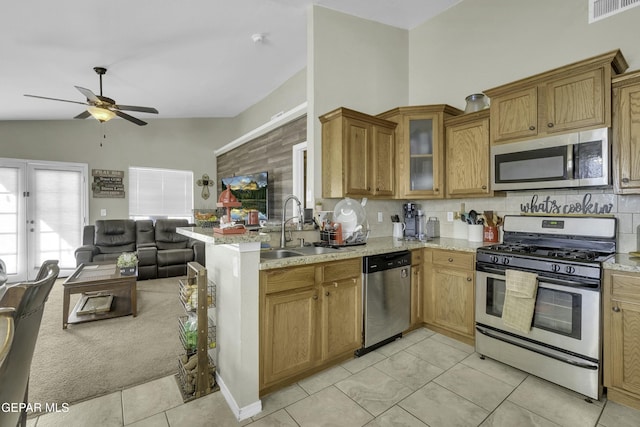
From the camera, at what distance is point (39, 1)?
2.28 metres

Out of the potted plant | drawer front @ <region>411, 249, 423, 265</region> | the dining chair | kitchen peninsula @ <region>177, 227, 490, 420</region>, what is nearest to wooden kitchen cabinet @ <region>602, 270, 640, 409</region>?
drawer front @ <region>411, 249, 423, 265</region>

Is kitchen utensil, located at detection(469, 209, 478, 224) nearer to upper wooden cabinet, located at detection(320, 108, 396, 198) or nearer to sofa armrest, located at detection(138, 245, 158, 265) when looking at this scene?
upper wooden cabinet, located at detection(320, 108, 396, 198)

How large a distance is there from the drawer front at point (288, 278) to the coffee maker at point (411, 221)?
174 centimetres

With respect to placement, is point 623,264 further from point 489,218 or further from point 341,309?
point 341,309

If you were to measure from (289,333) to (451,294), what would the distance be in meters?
1.63

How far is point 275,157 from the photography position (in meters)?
4.95

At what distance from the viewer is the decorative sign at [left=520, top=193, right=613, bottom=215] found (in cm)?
238

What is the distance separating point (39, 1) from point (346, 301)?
11.0 ft

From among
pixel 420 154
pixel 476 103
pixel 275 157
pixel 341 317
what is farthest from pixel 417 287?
pixel 275 157

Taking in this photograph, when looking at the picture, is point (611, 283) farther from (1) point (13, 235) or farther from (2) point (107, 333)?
(1) point (13, 235)

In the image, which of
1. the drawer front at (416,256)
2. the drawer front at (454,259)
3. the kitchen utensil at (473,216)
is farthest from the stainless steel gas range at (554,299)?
the drawer front at (416,256)

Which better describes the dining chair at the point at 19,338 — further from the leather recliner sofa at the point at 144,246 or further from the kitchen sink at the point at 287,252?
the leather recliner sofa at the point at 144,246

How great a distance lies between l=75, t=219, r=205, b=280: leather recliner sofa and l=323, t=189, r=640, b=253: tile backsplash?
347cm

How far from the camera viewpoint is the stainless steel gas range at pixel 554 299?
1915 millimetres
